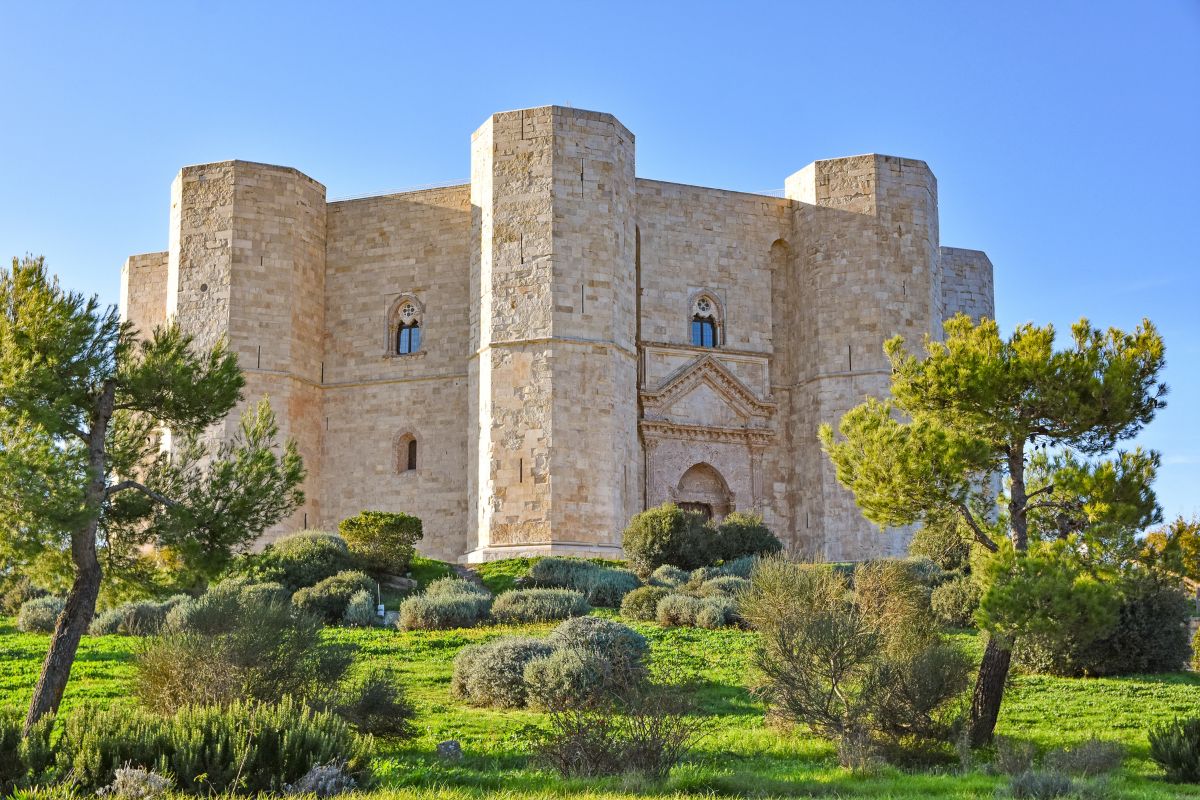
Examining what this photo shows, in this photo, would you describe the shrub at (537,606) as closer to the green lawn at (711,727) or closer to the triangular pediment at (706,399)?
the green lawn at (711,727)

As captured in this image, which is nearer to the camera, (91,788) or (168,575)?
(91,788)

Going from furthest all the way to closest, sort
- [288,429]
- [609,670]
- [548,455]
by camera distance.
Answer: [288,429]
[548,455]
[609,670]

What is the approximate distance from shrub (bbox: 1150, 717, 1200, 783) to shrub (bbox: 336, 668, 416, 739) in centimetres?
Result: 630

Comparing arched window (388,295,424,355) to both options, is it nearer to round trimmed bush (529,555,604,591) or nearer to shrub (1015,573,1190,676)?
round trimmed bush (529,555,604,591)

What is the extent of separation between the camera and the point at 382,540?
22.0 m

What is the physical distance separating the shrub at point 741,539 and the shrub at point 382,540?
5.13 meters

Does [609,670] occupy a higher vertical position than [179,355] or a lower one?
lower

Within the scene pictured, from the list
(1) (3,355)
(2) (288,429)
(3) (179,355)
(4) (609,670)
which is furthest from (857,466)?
(2) (288,429)

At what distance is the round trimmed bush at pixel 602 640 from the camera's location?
1342cm

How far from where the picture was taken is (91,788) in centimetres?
867

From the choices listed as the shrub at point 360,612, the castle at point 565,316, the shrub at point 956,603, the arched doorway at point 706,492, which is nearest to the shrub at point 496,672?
the shrub at point 360,612

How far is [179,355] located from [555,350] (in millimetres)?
12296

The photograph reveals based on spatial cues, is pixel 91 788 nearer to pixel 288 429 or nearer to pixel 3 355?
pixel 3 355

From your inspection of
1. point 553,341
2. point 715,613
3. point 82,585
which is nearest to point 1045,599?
point 715,613
